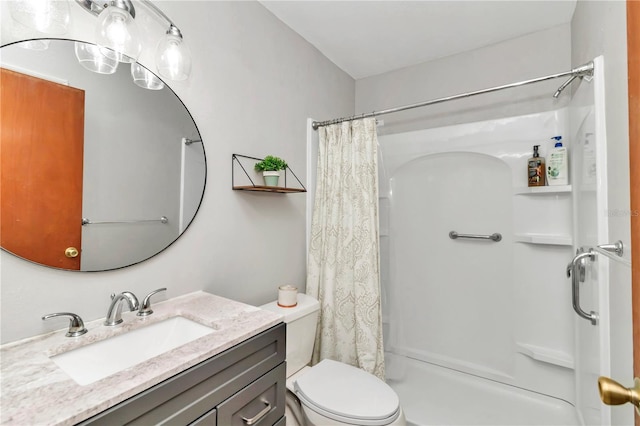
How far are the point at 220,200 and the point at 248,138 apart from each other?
0.41 m

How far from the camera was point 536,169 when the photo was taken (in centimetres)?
190

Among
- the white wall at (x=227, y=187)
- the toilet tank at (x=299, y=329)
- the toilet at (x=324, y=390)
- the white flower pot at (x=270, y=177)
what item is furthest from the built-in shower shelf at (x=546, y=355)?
the white flower pot at (x=270, y=177)

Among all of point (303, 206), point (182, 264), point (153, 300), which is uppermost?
point (303, 206)

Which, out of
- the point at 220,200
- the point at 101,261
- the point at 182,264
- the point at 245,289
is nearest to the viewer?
the point at 101,261

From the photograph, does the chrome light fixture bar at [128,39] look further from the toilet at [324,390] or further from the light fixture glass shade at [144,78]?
the toilet at [324,390]

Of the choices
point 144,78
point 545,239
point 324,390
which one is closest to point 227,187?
point 144,78

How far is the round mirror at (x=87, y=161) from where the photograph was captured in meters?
0.90

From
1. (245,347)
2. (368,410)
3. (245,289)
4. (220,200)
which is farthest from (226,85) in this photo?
(368,410)

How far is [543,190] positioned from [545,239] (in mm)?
Result: 312

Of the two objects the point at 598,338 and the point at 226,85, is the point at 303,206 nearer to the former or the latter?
the point at 226,85

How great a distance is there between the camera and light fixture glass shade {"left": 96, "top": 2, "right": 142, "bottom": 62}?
983 millimetres

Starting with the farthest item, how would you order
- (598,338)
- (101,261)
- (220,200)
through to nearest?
(220,200) < (598,338) < (101,261)

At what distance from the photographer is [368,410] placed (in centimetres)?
128

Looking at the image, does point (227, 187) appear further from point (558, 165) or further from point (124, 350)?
point (558, 165)
